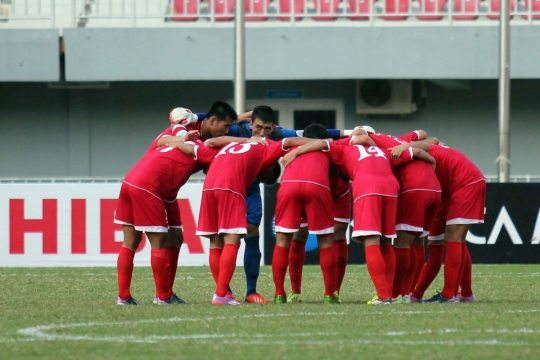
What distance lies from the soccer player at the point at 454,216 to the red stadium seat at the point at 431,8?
11.9 meters

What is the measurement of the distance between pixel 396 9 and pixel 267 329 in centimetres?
1488

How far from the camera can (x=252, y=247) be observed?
9.63m

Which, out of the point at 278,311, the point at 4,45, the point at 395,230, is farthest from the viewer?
the point at 4,45

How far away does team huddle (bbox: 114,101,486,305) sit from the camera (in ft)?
28.6

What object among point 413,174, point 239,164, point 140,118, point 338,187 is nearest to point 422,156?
point 413,174

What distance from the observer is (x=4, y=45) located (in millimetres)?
20562

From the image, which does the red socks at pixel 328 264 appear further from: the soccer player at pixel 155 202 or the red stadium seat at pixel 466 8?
the red stadium seat at pixel 466 8

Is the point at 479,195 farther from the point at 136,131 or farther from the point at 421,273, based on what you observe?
the point at 136,131

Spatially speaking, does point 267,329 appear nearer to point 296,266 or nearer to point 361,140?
point 296,266

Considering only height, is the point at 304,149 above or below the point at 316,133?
below

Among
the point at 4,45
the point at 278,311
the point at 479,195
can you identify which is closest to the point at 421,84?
the point at 4,45

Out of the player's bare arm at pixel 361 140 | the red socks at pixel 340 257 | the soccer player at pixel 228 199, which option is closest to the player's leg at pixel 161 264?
the soccer player at pixel 228 199

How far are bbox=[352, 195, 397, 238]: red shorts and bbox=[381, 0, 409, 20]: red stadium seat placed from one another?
1273cm

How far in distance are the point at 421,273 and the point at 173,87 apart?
13.6 m
